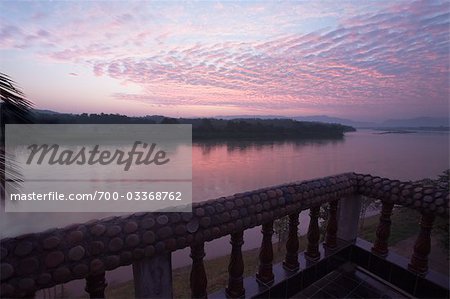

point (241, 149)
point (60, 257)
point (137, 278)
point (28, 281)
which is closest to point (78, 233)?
point (60, 257)

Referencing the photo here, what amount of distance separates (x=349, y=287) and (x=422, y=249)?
37.0 inches

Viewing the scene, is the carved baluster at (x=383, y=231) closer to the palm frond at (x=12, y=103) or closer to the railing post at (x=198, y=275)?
the railing post at (x=198, y=275)

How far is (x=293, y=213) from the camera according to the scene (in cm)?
263

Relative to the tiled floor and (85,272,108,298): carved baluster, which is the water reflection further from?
(85,272,108,298): carved baluster

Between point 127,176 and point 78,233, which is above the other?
point 78,233

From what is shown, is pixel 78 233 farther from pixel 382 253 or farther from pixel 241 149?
pixel 241 149

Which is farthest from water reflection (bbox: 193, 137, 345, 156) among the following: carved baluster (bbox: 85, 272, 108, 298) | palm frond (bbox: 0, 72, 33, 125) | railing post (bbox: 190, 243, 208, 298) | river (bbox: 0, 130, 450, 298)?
carved baluster (bbox: 85, 272, 108, 298)

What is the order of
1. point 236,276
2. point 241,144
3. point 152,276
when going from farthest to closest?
point 241,144
point 236,276
point 152,276

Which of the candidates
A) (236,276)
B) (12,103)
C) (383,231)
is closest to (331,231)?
(383,231)

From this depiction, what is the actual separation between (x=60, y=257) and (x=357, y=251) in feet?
11.5

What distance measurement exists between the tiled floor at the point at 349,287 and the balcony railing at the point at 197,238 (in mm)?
310

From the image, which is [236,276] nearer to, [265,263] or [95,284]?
[265,263]

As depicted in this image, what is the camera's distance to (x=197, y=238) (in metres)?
1.89

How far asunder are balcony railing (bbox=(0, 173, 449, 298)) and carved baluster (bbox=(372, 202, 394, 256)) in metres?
0.01
